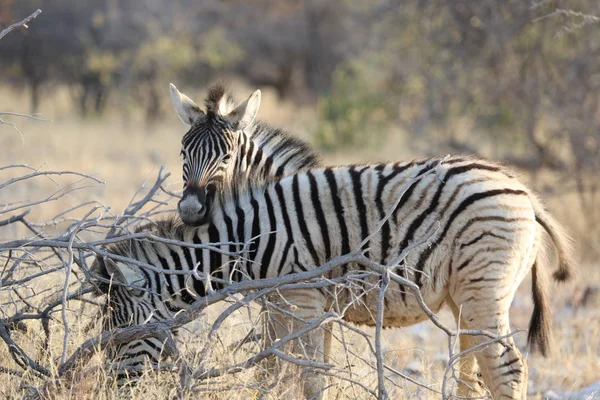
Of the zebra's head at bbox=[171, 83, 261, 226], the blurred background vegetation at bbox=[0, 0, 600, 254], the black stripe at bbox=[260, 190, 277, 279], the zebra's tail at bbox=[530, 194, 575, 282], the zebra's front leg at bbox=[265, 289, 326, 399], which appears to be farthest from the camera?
the blurred background vegetation at bbox=[0, 0, 600, 254]

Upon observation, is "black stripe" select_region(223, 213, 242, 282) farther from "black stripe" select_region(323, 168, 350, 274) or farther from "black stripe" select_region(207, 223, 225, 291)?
"black stripe" select_region(323, 168, 350, 274)

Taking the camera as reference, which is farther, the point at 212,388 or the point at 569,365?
the point at 569,365

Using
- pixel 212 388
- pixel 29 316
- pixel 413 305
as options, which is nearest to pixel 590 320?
pixel 413 305

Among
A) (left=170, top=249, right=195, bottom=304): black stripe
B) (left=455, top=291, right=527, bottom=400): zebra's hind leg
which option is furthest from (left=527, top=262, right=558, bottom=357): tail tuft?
(left=170, top=249, right=195, bottom=304): black stripe

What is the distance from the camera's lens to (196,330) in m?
4.32

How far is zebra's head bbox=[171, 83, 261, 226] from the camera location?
4.82m

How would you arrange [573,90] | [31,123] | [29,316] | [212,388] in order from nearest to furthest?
[212,388] < [29,316] < [573,90] < [31,123]

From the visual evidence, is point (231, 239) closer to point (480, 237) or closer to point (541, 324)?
point (480, 237)

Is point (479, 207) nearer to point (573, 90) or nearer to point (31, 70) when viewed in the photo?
point (573, 90)

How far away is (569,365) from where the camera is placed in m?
5.55

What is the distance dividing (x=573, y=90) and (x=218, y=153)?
5.81 metres

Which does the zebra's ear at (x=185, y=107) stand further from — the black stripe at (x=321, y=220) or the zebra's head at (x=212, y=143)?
the black stripe at (x=321, y=220)

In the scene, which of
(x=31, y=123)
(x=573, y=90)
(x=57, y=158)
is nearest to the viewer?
(x=573, y=90)

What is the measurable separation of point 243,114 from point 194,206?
2.55 feet
